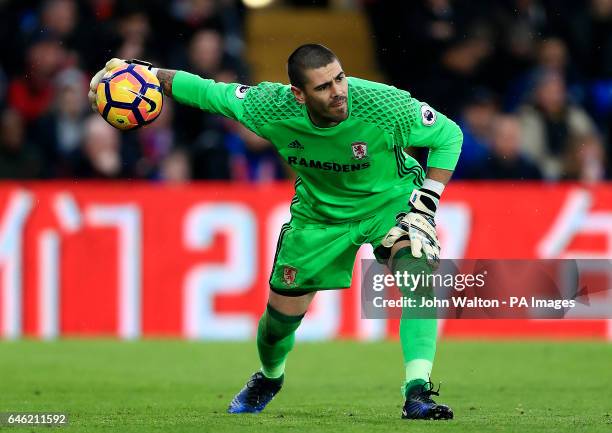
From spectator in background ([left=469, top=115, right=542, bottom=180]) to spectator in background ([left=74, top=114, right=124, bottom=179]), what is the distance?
3.66 meters

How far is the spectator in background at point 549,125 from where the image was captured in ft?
53.2

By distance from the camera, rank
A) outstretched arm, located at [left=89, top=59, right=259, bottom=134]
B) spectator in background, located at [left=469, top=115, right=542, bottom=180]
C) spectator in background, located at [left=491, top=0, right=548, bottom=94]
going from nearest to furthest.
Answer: outstretched arm, located at [left=89, top=59, right=259, bottom=134] → spectator in background, located at [left=469, top=115, right=542, bottom=180] → spectator in background, located at [left=491, top=0, right=548, bottom=94]

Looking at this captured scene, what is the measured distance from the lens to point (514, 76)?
668 inches

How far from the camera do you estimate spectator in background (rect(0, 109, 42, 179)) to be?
49.1 feet

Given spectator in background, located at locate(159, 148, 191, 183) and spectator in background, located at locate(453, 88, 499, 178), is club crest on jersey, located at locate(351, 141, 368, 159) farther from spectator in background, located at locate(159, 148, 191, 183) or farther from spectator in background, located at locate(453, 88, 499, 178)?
spectator in background, located at locate(453, 88, 499, 178)

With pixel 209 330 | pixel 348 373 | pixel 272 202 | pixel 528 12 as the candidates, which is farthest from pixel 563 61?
pixel 348 373

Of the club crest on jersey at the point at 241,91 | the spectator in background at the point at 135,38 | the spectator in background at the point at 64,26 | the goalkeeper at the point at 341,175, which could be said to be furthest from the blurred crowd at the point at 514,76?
the club crest on jersey at the point at 241,91

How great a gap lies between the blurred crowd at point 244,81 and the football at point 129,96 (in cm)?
628

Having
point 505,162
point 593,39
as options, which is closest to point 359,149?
point 505,162

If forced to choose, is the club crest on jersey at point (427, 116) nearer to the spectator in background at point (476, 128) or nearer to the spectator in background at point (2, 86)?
the spectator in background at point (476, 128)

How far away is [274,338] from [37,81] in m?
7.92

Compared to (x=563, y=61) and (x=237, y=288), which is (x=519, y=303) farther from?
(x=563, y=61)

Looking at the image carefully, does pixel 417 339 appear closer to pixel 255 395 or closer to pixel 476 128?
pixel 255 395

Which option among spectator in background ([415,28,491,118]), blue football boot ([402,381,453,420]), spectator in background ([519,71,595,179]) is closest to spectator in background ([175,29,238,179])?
spectator in background ([415,28,491,118])
